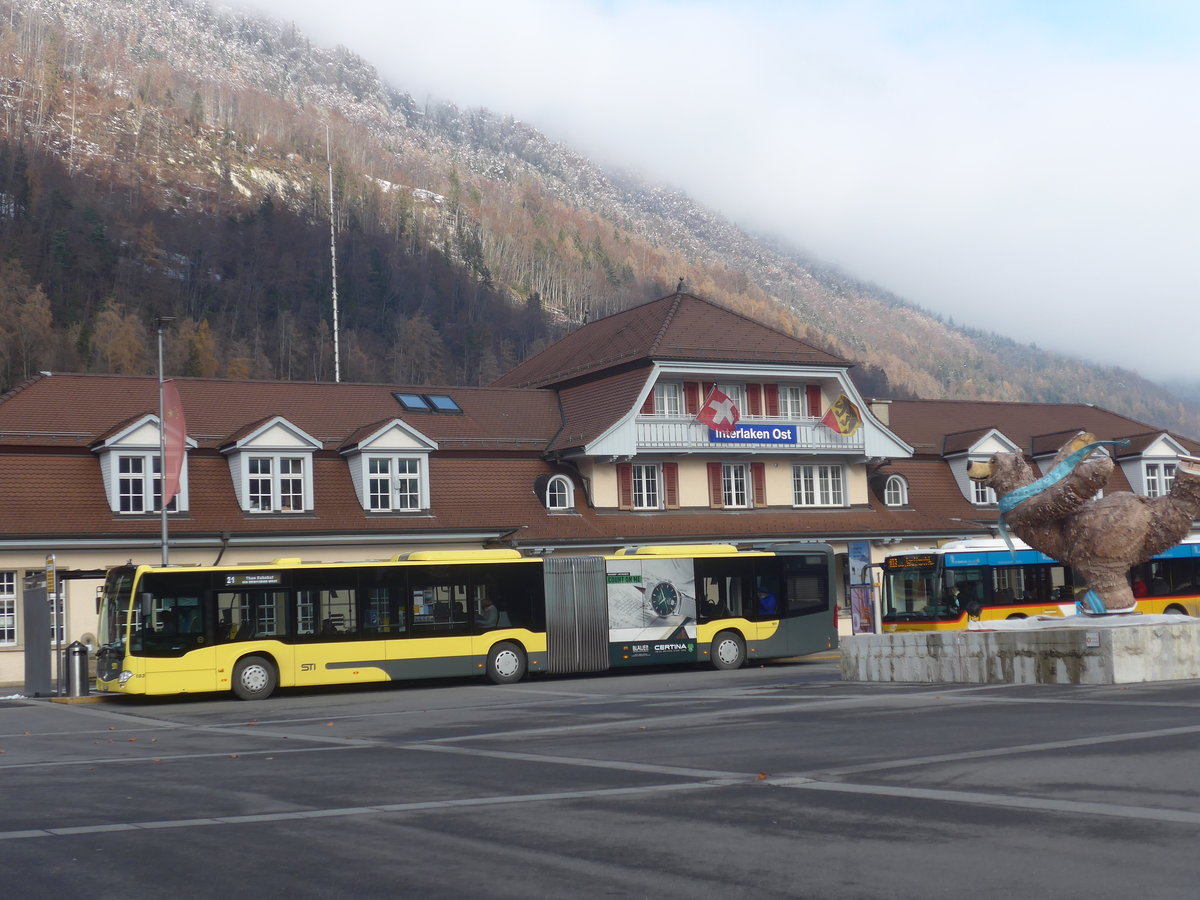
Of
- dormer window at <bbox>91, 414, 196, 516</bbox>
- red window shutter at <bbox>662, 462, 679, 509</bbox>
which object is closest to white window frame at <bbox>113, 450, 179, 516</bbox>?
dormer window at <bbox>91, 414, 196, 516</bbox>

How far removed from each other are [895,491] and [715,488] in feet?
26.2

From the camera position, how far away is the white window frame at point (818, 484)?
46938mm

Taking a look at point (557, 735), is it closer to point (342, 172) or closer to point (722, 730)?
point (722, 730)

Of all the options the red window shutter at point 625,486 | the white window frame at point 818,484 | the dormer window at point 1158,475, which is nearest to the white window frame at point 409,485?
the red window shutter at point 625,486

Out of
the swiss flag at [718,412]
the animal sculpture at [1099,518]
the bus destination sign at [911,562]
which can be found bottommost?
the bus destination sign at [911,562]

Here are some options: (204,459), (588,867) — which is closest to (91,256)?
(204,459)

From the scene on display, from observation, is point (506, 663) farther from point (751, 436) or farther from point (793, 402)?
point (793, 402)

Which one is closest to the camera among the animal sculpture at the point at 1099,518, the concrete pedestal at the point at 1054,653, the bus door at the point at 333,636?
the concrete pedestal at the point at 1054,653

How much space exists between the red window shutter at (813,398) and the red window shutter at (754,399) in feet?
6.55

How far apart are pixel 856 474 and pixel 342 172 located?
128557 millimetres

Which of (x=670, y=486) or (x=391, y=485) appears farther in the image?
(x=670, y=486)

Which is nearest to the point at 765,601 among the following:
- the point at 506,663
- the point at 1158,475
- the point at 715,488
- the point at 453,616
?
the point at 506,663

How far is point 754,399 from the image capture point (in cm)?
4600

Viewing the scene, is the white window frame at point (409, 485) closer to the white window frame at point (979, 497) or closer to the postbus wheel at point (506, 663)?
the postbus wheel at point (506, 663)
